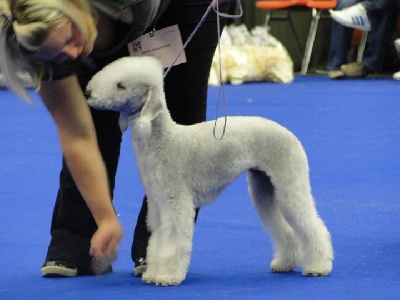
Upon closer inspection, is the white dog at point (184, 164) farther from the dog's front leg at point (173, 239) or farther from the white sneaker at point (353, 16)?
→ the white sneaker at point (353, 16)

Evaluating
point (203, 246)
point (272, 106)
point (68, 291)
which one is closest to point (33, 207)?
point (203, 246)

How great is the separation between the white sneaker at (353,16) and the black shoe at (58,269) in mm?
6008

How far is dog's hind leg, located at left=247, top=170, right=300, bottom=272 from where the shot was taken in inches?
98.7

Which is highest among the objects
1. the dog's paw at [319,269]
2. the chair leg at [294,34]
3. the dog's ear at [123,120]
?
the dog's ear at [123,120]

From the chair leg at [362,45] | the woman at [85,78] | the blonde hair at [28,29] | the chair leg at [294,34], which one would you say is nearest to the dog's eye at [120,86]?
the woman at [85,78]

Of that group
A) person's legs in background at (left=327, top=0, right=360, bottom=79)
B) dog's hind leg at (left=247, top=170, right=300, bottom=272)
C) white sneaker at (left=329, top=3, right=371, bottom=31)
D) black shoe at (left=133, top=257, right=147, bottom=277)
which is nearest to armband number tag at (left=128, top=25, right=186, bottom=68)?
dog's hind leg at (left=247, top=170, right=300, bottom=272)

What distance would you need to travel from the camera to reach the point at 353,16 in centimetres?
824

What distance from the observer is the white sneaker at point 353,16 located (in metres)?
8.23

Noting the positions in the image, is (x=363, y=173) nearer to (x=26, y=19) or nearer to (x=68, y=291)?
(x=68, y=291)

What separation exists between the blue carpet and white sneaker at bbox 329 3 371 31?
245 cm

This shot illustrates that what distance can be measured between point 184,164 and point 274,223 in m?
0.33

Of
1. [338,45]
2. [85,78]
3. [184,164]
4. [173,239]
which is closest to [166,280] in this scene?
[173,239]

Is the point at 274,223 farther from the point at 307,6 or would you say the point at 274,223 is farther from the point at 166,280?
the point at 307,6

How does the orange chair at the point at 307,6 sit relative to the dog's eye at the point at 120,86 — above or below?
below
